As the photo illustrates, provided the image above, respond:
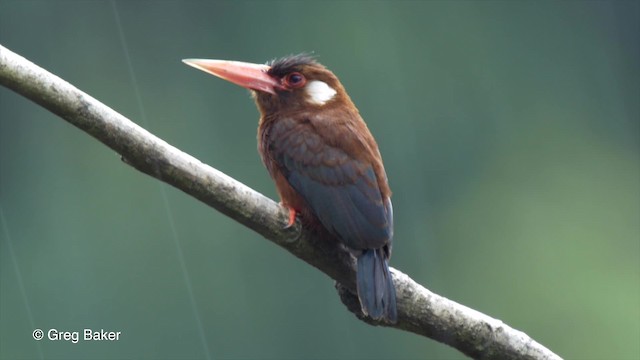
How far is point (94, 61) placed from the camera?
18.8 meters

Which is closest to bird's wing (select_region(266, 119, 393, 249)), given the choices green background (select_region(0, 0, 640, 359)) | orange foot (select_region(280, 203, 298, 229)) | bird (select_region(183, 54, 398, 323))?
bird (select_region(183, 54, 398, 323))

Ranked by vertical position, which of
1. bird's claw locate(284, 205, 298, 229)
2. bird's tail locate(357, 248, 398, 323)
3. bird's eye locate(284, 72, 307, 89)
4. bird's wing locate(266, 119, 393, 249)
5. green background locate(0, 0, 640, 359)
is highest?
green background locate(0, 0, 640, 359)

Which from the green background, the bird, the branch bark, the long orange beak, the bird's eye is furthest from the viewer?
the green background

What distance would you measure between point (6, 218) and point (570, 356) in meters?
6.89

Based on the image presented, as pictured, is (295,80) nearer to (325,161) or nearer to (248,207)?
(325,161)

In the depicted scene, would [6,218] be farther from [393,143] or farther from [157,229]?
[393,143]

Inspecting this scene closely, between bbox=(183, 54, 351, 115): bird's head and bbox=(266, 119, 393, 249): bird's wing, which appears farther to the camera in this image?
bbox=(183, 54, 351, 115): bird's head

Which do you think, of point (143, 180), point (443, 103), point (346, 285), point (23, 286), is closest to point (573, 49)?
point (443, 103)

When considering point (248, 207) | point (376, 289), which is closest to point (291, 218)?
point (248, 207)

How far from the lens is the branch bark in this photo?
3.60 metres

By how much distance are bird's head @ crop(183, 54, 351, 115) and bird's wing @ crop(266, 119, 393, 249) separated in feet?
0.57

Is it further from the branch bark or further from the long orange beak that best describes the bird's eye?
the branch bark

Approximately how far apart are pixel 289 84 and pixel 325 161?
1.58 ft

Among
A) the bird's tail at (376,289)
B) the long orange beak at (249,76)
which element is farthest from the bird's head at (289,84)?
the bird's tail at (376,289)
